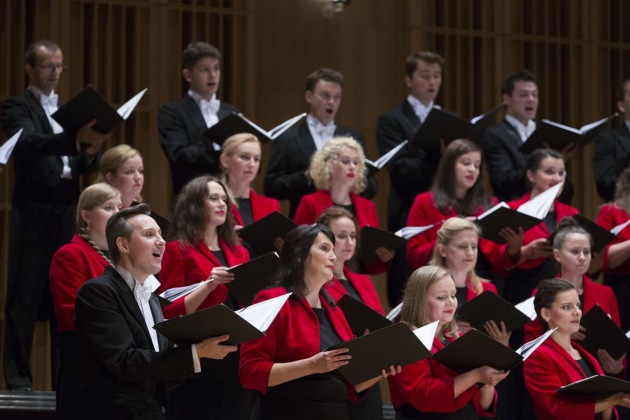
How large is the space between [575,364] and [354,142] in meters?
1.49

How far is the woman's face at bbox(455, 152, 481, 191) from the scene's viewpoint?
5.30 m

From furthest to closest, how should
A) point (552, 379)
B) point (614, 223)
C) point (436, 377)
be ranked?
point (614, 223), point (552, 379), point (436, 377)

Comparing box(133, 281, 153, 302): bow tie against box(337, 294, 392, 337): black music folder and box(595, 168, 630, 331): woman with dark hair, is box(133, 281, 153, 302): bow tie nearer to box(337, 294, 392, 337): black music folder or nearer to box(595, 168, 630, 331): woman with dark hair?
box(337, 294, 392, 337): black music folder

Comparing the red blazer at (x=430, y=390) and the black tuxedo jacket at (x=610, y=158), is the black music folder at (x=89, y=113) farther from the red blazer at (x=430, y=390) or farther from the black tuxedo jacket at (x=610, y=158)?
the black tuxedo jacket at (x=610, y=158)

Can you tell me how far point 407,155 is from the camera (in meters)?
5.72

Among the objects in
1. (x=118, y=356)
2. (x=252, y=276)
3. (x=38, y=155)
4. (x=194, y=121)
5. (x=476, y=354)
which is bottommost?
(x=476, y=354)

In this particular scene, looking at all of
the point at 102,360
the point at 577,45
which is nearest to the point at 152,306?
the point at 102,360

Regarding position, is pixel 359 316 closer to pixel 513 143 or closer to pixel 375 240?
pixel 375 240

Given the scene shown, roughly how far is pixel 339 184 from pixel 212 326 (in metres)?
2.05

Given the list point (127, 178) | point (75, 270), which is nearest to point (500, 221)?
point (127, 178)

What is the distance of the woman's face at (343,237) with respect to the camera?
4547mm

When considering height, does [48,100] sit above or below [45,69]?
below

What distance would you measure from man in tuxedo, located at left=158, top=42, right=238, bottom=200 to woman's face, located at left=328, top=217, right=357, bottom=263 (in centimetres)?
93

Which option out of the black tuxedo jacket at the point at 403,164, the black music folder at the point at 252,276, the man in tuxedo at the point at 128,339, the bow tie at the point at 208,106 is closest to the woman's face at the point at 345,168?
the black tuxedo jacket at the point at 403,164
